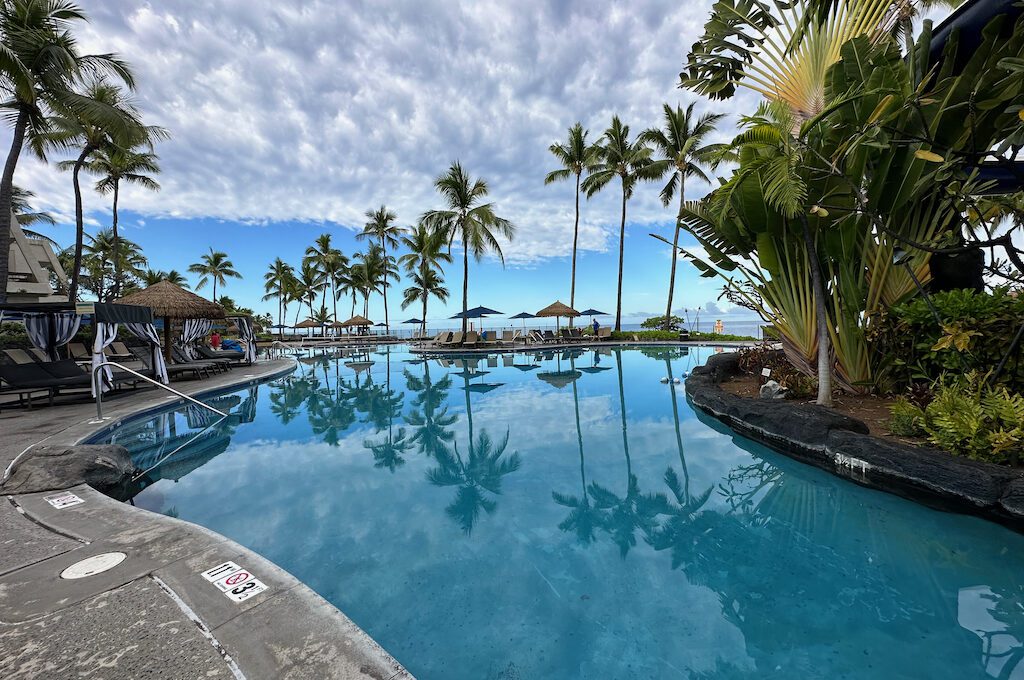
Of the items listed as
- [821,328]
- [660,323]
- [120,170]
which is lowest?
[821,328]

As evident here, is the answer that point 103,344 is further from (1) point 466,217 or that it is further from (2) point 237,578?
(1) point 466,217

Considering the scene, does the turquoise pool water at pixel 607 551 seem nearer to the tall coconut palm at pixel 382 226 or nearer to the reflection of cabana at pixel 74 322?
the reflection of cabana at pixel 74 322

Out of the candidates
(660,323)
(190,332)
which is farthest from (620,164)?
(190,332)

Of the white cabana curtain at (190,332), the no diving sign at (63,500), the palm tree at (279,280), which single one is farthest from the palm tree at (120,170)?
the palm tree at (279,280)

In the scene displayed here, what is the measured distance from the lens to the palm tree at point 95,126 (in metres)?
11.6

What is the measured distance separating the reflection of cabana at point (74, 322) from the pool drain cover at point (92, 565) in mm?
8535

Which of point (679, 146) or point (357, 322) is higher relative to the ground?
point (679, 146)

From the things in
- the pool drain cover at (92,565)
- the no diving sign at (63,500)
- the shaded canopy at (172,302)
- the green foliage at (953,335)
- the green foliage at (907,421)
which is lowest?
the no diving sign at (63,500)

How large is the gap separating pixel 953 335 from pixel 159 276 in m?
58.9

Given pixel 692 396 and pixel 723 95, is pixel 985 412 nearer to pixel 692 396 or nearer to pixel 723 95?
pixel 692 396

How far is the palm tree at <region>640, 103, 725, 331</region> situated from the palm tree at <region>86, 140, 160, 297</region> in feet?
87.2

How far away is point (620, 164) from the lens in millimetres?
24562

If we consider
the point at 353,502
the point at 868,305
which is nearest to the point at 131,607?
the point at 353,502

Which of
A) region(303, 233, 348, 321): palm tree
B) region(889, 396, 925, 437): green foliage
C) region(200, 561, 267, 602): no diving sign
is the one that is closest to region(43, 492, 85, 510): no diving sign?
region(200, 561, 267, 602): no diving sign
